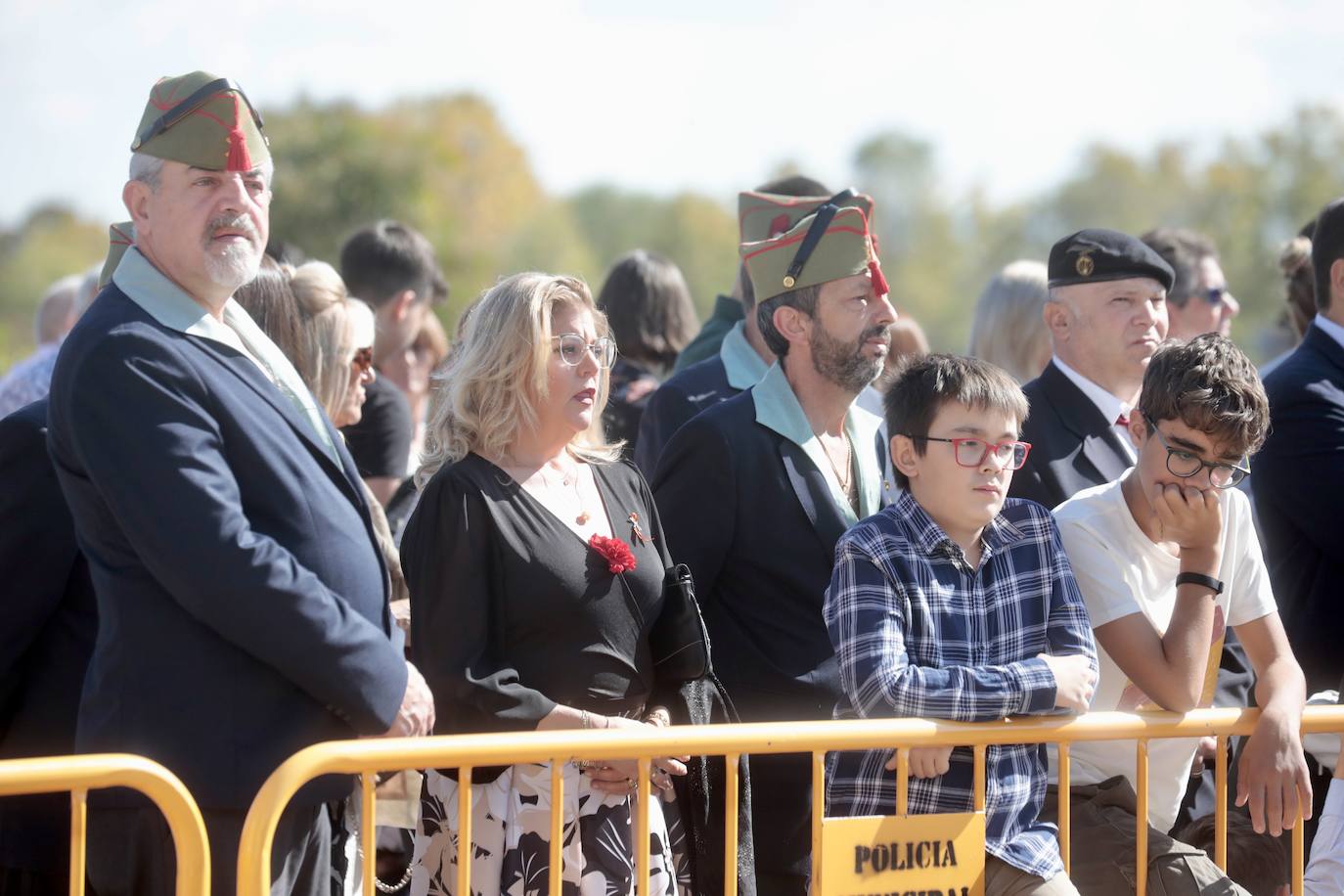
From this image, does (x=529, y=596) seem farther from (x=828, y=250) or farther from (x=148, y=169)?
(x=828, y=250)

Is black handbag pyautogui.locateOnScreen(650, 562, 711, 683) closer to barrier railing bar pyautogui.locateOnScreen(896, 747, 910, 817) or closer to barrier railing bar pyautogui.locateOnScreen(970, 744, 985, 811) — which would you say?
barrier railing bar pyautogui.locateOnScreen(896, 747, 910, 817)

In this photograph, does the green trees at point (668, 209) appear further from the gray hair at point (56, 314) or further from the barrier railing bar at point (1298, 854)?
the barrier railing bar at point (1298, 854)

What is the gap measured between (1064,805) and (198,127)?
2.38 m

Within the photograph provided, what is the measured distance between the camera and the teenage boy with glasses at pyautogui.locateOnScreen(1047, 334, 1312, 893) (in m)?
3.27

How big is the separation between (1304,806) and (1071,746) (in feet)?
1.79

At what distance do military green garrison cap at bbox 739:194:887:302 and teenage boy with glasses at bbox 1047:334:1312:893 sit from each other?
0.92m

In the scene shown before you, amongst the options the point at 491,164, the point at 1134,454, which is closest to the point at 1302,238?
the point at 1134,454

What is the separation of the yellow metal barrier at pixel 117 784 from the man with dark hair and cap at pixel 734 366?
2.27 metres

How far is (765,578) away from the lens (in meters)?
3.79

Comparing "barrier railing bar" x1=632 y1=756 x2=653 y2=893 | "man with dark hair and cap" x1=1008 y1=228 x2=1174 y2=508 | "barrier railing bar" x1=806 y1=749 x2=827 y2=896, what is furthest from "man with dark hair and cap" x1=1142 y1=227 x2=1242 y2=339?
"barrier railing bar" x1=632 y1=756 x2=653 y2=893

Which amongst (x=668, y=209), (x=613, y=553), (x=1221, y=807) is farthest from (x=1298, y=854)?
(x=668, y=209)

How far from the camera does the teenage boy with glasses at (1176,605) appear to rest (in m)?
3.27

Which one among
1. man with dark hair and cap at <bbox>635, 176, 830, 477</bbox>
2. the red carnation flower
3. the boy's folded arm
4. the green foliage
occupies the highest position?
the green foliage

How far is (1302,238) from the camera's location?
568 centimetres
